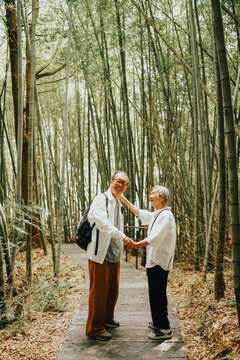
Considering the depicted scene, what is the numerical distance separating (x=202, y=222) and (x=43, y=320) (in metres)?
2.17

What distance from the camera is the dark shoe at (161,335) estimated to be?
3035mm

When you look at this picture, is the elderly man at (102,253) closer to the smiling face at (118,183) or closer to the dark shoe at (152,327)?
the smiling face at (118,183)

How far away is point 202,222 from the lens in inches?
199

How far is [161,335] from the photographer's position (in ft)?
10.00

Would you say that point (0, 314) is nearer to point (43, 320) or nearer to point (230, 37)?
point (43, 320)

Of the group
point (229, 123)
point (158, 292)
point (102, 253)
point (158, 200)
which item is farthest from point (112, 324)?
point (229, 123)

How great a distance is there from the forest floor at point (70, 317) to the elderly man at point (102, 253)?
0.31 m

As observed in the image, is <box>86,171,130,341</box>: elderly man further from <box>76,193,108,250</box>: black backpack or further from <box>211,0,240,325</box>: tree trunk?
<box>211,0,240,325</box>: tree trunk

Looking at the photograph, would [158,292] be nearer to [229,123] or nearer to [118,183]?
[118,183]

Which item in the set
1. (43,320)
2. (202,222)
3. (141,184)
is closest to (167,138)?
(141,184)

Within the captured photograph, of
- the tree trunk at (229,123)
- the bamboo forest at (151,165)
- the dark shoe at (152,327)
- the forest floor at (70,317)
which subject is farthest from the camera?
the dark shoe at (152,327)

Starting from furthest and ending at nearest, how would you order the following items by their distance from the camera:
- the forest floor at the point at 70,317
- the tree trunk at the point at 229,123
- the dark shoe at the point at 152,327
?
the dark shoe at the point at 152,327 < the forest floor at the point at 70,317 < the tree trunk at the point at 229,123

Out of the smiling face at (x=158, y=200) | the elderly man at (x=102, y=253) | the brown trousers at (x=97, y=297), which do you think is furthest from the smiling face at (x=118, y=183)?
the brown trousers at (x=97, y=297)

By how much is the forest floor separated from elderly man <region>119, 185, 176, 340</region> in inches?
8.4
